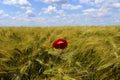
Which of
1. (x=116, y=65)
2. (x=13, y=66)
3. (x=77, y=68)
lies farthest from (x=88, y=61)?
(x=13, y=66)

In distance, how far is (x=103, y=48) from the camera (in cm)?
Answer: 285

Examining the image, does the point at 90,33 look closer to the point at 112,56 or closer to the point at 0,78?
the point at 112,56

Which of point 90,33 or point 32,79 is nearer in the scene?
point 32,79

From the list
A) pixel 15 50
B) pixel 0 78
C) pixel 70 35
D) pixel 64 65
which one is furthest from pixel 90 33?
pixel 0 78

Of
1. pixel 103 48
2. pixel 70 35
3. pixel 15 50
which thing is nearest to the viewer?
pixel 103 48

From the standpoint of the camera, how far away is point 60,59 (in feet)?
9.94

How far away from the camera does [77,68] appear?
2852 mm

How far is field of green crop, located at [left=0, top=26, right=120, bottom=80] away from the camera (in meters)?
2.74

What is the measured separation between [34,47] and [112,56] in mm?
926

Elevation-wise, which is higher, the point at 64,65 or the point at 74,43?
the point at 74,43

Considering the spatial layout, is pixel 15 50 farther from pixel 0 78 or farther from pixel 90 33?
pixel 90 33

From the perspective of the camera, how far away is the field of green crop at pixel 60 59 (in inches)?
108

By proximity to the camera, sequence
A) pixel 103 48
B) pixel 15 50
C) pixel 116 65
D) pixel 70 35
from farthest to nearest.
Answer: pixel 70 35 → pixel 15 50 → pixel 103 48 → pixel 116 65

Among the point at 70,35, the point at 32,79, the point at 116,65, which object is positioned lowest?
the point at 32,79
